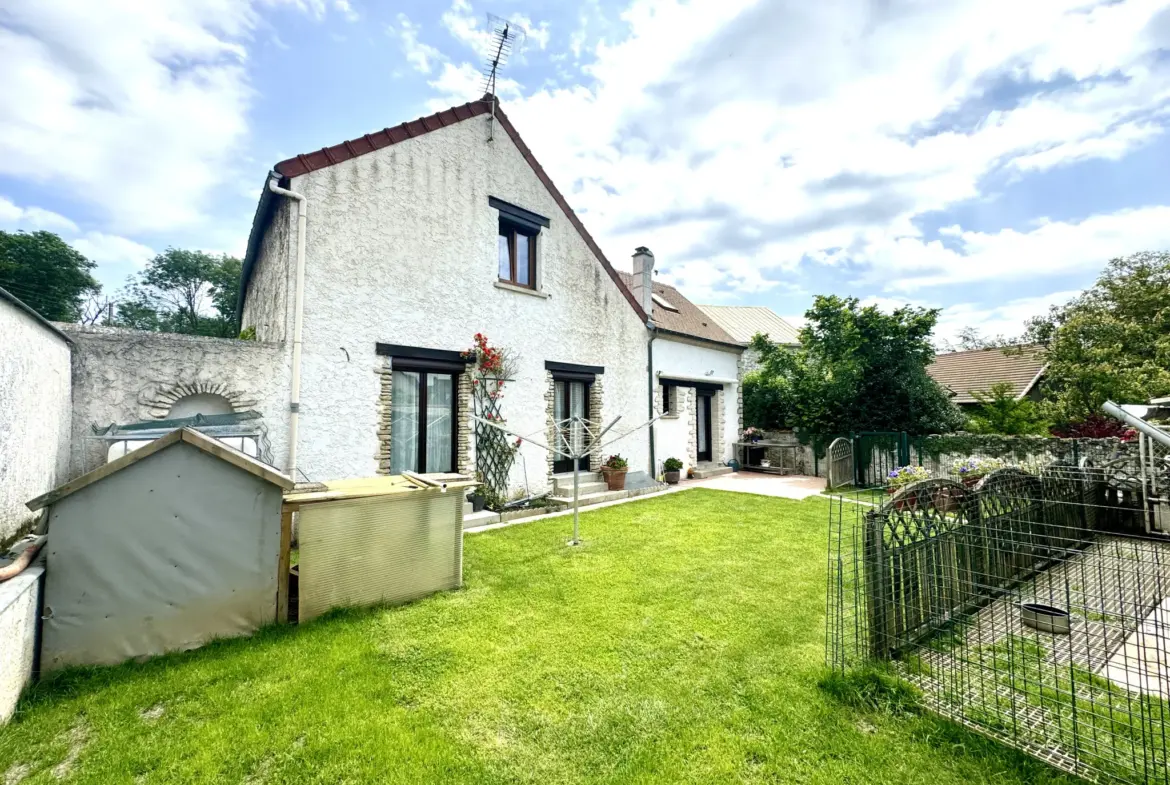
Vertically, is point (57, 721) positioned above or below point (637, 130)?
below

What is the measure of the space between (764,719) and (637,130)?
34.0 ft

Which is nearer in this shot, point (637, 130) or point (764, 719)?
point (764, 719)

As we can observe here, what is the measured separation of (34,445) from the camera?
4156mm

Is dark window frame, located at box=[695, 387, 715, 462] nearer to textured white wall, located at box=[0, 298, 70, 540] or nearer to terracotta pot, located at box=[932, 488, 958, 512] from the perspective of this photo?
terracotta pot, located at box=[932, 488, 958, 512]

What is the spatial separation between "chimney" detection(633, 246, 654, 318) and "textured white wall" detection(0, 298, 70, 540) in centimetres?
1080

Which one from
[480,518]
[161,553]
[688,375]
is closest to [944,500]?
[161,553]

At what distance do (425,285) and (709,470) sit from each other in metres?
9.43

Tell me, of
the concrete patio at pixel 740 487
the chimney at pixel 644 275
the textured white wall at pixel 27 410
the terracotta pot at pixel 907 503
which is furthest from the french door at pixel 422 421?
the terracotta pot at pixel 907 503

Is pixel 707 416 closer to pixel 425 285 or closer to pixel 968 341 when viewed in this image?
pixel 425 285

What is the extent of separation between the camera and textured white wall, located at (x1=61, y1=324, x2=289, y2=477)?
5457mm

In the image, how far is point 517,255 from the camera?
986cm

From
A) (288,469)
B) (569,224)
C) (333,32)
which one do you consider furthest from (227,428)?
(569,224)

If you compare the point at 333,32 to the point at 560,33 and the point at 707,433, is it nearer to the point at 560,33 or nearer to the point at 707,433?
the point at 560,33

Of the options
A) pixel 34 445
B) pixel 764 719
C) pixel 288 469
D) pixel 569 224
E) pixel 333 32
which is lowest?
pixel 764 719
